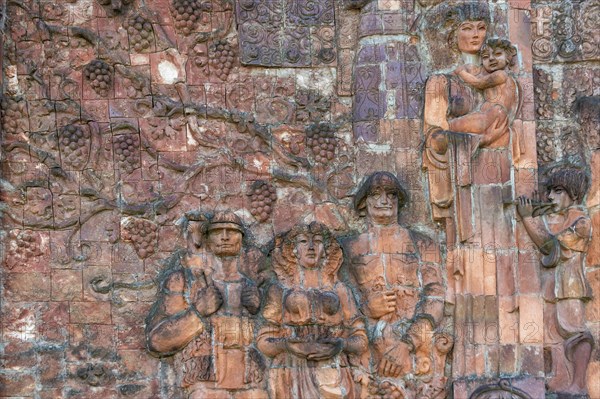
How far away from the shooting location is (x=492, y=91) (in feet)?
47.6

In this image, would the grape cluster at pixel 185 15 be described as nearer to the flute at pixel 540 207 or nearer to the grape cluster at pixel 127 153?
the grape cluster at pixel 127 153

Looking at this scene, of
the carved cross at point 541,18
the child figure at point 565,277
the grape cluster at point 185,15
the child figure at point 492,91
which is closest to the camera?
the child figure at point 565,277

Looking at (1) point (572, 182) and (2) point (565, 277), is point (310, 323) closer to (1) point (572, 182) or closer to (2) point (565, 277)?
(2) point (565, 277)

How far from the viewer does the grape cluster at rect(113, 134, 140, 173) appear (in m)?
14.3

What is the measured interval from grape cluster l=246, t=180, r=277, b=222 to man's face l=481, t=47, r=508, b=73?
203 centimetres

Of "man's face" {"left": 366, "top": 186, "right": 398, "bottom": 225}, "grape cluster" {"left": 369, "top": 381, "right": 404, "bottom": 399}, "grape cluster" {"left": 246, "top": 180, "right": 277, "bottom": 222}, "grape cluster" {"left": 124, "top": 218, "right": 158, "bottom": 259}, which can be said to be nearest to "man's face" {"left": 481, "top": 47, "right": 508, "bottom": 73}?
"man's face" {"left": 366, "top": 186, "right": 398, "bottom": 225}

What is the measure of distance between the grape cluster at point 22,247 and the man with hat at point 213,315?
3.47ft

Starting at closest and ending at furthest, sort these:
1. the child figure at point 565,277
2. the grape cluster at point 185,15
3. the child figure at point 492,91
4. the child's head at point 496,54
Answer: the child figure at point 565,277
the child figure at point 492,91
the child's head at point 496,54
the grape cluster at point 185,15

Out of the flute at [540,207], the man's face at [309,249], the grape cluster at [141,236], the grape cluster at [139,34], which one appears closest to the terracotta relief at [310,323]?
the man's face at [309,249]

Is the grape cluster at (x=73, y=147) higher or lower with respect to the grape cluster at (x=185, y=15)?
lower

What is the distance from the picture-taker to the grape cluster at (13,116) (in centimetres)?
1429

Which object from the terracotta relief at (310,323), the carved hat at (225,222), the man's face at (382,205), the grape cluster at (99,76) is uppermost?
the grape cluster at (99,76)

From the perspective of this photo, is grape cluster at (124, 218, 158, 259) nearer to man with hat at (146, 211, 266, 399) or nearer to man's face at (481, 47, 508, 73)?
man with hat at (146, 211, 266, 399)

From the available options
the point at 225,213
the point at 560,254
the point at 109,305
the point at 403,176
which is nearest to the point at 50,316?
the point at 109,305
